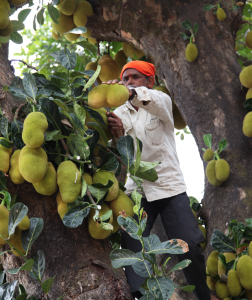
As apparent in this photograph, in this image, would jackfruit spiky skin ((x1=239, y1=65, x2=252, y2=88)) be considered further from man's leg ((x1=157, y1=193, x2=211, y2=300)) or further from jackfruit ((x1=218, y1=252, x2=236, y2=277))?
jackfruit ((x1=218, y1=252, x2=236, y2=277))

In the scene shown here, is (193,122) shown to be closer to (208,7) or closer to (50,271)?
(208,7)

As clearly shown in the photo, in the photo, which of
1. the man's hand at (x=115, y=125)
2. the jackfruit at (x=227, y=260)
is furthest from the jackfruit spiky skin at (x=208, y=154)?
the man's hand at (x=115, y=125)

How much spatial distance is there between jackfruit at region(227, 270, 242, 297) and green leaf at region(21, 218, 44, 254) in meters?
0.86

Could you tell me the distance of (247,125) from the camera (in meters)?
1.65

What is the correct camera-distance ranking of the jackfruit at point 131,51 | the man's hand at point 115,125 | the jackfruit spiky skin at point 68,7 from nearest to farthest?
the man's hand at point 115,125
the jackfruit spiky skin at point 68,7
the jackfruit at point 131,51

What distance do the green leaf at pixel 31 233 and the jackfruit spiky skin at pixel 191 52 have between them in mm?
1403

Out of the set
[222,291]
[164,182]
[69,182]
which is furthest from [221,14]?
[69,182]

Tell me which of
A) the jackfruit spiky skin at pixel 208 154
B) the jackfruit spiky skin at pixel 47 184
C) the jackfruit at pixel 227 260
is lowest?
the jackfruit at pixel 227 260

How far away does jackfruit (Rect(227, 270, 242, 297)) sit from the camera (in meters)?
1.36

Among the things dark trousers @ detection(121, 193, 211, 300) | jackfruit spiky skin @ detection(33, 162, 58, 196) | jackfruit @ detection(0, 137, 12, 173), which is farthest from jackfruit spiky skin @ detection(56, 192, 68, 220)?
dark trousers @ detection(121, 193, 211, 300)

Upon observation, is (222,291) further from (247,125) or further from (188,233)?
(247,125)

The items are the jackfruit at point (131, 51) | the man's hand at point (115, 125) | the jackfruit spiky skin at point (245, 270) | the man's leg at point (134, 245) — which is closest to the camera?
the man's leg at point (134, 245)

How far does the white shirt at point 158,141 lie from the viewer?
1.57 meters

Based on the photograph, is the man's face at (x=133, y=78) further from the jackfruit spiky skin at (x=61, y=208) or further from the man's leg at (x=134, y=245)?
the jackfruit spiky skin at (x=61, y=208)
